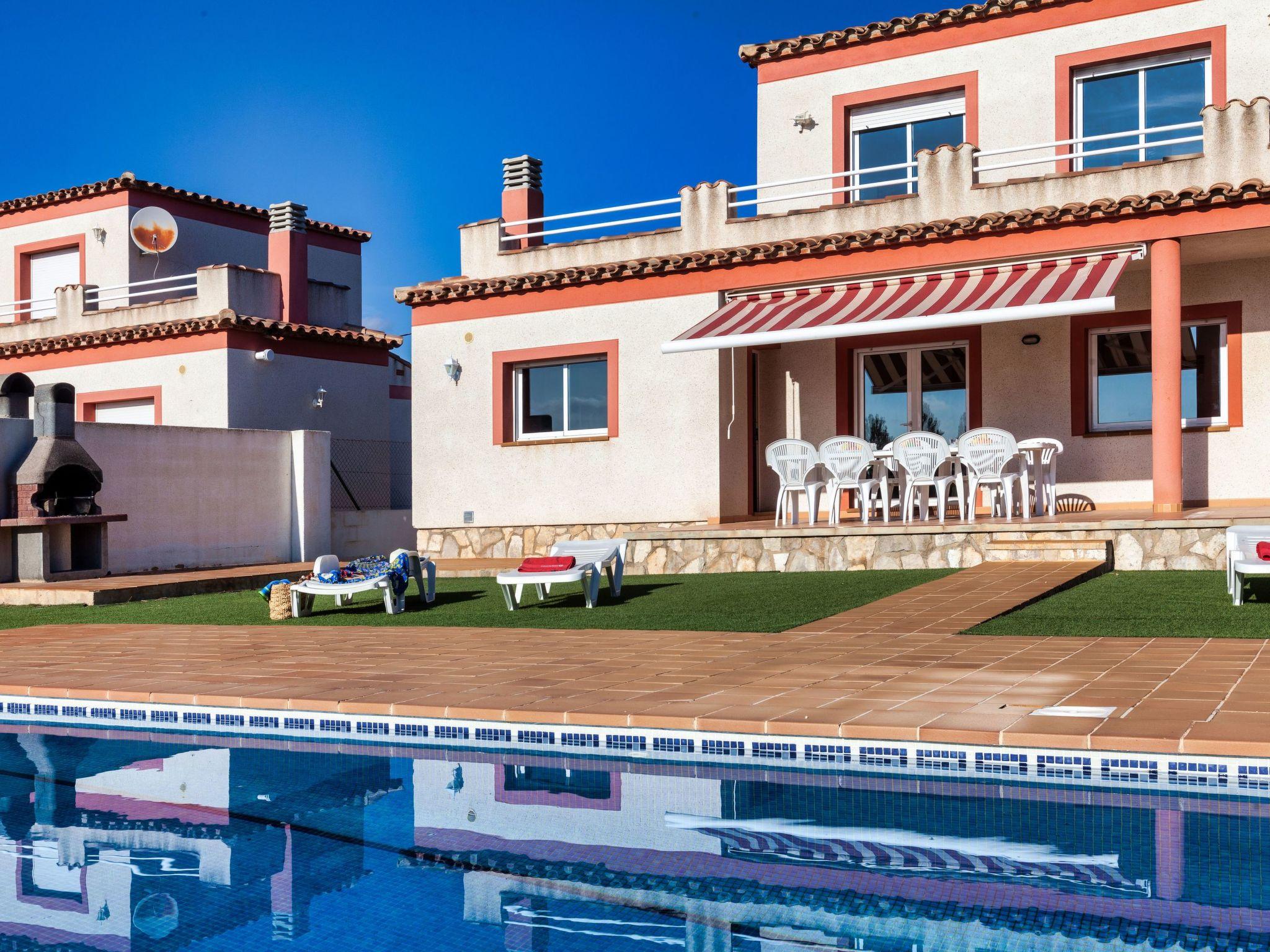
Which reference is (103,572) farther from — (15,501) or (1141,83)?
(1141,83)

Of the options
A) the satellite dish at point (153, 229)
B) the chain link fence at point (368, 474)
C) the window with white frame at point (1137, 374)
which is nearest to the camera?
the window with white frame at point (1137, 374)

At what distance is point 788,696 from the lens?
8852mm

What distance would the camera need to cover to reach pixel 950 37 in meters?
23.1

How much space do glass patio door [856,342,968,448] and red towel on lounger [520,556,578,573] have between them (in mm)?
8803

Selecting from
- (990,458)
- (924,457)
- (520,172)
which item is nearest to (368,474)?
(520,172)

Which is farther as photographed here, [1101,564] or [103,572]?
[103,572]

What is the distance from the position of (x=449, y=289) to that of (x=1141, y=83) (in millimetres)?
13196

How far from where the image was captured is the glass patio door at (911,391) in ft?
71.7

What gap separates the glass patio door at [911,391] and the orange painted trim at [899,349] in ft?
0.34

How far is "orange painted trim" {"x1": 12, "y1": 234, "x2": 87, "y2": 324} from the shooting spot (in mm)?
35625

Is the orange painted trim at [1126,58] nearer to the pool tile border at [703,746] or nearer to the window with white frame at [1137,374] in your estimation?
the window with white frame at [1137,374]

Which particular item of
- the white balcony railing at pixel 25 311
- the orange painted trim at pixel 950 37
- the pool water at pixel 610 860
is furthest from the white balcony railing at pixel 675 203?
the white balcony railing at pixel 25 311

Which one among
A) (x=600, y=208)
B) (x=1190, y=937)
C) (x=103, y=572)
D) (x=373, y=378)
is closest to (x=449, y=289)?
(x=600, y=208)

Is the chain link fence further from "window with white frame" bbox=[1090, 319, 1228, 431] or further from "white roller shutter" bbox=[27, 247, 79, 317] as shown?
"window with white frame" bbox=[1090, 319, 1228, 431]
